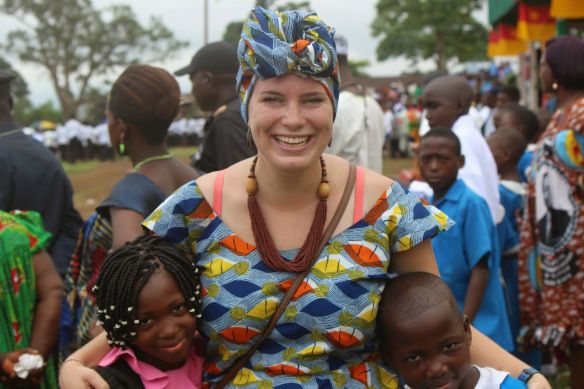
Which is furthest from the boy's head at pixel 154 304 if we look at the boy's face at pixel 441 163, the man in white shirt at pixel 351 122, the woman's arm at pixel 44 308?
the man in white shirt at pixel 351 122

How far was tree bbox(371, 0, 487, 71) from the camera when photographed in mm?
40062

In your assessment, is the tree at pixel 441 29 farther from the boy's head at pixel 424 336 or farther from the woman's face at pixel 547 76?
the boy's head at pixel 424 336

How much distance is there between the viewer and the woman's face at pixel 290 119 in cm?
228

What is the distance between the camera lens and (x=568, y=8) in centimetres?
746

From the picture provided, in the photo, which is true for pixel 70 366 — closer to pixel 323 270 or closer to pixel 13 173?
pixel 323 270

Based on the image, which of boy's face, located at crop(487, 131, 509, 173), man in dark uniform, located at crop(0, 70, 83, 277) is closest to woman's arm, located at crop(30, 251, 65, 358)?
man in dark uniform, located at crop(0, 70, 83, 277)

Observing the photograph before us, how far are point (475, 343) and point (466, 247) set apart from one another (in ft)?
5.37

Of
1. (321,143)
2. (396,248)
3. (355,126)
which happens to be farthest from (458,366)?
(355,126)

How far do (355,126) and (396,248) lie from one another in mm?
3289

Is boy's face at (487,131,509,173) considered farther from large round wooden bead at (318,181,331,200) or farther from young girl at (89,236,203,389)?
young girl at (89,236,203,389)

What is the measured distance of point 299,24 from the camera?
7.50 ft

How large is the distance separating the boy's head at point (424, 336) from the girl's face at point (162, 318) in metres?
0.60

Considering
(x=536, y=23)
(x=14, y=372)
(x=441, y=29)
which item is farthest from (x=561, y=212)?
(x=441, y=29)

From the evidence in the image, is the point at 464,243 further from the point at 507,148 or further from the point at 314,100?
the point at 314,100
